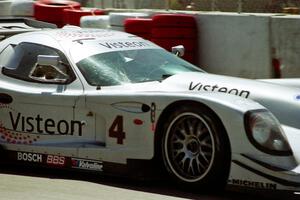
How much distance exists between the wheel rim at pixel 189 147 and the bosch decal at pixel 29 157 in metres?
1.42

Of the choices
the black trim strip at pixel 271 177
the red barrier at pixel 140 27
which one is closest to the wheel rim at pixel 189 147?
the black trim strip at pixel 271 177

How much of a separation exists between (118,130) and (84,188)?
57cm

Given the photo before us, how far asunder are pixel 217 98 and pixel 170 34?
6427mm

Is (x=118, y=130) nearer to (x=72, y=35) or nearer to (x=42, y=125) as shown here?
(x=42, y=125)

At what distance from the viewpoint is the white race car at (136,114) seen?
5.30m

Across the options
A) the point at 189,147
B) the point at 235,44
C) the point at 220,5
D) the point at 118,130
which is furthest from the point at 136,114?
the point at 220,5

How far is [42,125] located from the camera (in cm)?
649

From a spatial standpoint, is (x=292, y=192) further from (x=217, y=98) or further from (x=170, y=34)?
(x=170, y=34)

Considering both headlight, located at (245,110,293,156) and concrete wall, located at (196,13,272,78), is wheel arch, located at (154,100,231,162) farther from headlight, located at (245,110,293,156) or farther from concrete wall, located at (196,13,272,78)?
concrete wall, located at (196,13,272,78)

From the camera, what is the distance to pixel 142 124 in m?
5.81

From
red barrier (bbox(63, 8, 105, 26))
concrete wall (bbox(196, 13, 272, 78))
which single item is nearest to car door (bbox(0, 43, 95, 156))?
concrete wall (bbox(196, 13, 272, 78))

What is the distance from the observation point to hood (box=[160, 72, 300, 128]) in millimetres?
6301

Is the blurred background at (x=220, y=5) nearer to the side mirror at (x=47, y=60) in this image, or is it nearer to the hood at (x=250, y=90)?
the hood at (x=250, y=90)

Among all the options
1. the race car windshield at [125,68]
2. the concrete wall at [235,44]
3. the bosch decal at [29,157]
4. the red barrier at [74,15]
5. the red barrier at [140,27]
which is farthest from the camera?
the red barrier at [74,15]
